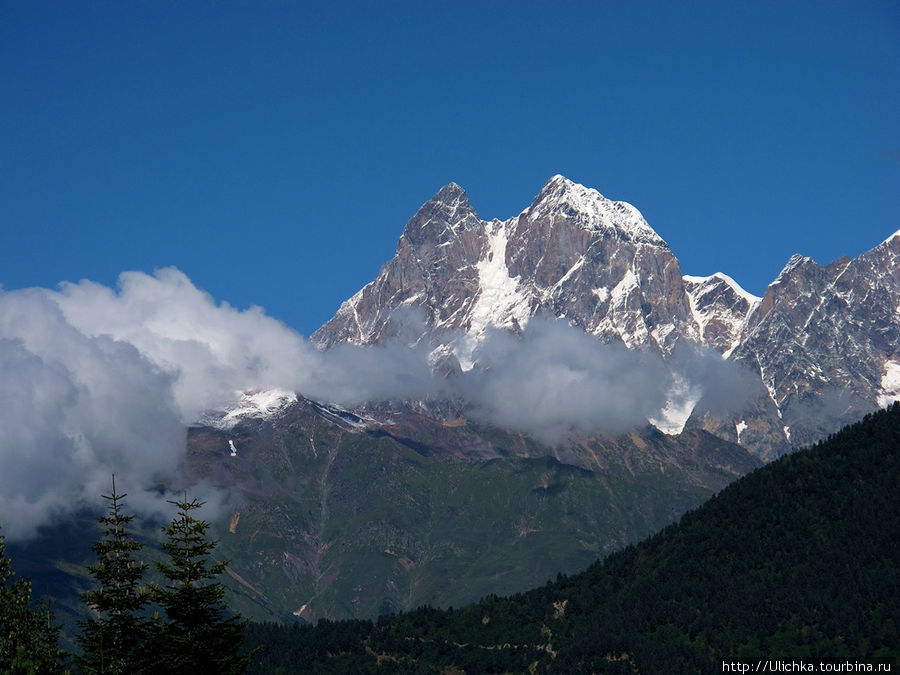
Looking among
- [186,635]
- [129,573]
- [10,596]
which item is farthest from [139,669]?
[10,596]

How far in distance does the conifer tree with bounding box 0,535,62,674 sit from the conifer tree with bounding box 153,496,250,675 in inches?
575

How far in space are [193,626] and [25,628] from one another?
2553 cm

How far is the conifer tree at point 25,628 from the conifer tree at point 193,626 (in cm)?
A: 1460

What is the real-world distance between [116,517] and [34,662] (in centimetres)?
1502

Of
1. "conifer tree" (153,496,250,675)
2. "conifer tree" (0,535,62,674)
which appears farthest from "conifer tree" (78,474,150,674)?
"conifer tree" (153,496,250,675)

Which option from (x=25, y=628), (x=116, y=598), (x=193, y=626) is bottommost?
(x=193, y=626)

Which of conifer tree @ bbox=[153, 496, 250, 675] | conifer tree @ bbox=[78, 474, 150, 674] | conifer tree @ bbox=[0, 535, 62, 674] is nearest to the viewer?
conifer tree @ bbox=[153, 496, 250, 675]

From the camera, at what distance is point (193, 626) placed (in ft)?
349

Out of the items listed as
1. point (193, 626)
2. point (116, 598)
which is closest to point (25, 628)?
point (116, 598)

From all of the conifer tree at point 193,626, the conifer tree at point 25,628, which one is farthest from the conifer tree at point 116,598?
the conifer tree at point 193,626

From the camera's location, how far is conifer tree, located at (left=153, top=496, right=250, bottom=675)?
105 meters

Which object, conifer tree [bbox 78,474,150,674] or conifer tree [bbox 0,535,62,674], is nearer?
conifer tree [bbox 78,474,150,674]

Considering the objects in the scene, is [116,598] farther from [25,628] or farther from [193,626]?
[193,626]

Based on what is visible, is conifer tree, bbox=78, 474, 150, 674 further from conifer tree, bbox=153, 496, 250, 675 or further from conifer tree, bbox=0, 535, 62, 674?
conifer tree, bbox=153, 496, 250, 675
